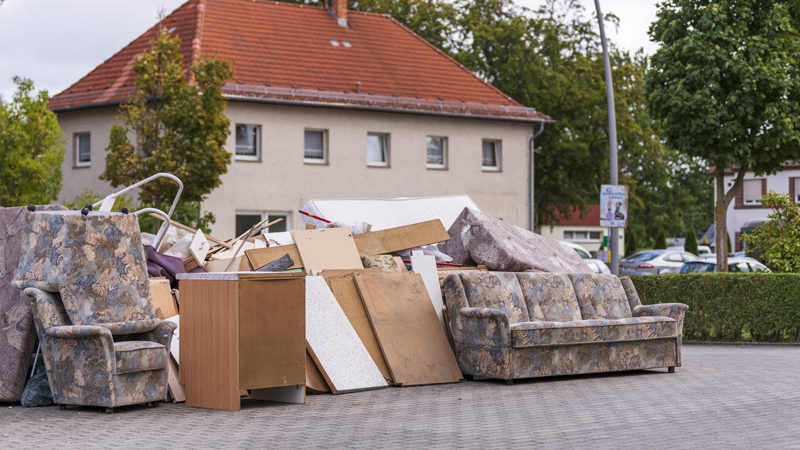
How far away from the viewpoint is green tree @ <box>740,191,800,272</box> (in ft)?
71.3

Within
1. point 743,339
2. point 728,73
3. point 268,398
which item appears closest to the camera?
point 268,398

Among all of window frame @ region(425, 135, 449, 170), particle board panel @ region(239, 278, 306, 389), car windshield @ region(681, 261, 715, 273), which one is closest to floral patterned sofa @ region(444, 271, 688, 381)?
particle board panel @ region(239, 278, 306, 389)

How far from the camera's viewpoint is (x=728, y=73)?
2373 centimetres

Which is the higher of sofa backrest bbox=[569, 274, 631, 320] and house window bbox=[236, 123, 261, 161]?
house window bbox=[236, 123, 261, 161]

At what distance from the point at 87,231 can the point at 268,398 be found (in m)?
2.40

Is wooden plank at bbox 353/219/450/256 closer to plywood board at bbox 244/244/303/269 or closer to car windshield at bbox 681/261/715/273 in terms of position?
plywood board at bbox 244/244/303/269

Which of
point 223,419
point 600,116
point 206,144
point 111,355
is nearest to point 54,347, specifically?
point 111,355

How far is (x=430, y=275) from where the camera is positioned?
1373 cm

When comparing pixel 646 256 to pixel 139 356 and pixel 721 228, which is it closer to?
pixel 721 228

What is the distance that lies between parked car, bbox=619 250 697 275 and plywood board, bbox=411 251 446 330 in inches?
1205

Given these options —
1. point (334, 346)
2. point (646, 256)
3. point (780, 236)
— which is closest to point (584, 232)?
point (646, 256)

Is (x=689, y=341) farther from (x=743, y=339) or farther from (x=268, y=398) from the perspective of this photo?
(x=268, y=398)

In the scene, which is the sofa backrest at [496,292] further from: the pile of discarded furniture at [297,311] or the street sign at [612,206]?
the street sign at [612,206]

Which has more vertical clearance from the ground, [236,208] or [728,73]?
[728,73]
